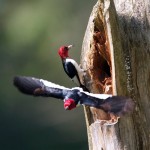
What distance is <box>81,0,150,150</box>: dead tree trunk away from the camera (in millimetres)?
5457

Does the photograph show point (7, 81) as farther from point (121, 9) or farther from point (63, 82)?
point (121, 9)

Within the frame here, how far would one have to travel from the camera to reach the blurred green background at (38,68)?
1441cm

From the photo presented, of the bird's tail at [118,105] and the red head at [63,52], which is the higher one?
the red head at [63,52]

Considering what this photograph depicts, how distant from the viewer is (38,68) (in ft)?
49.4

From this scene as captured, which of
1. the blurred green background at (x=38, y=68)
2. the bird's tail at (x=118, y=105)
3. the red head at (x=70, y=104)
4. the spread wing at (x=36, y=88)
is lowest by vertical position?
the bird's tail at (x=118, y=105)

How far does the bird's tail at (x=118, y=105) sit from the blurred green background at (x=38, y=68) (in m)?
8.14

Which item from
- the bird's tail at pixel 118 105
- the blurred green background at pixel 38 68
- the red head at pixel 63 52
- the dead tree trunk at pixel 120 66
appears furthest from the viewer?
the blurred green background at pixel 38 68

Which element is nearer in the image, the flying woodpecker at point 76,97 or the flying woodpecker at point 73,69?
the flying woodpecker at point 76,97

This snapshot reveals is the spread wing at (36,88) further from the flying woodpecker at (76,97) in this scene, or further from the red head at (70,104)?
the red head at (70,104)

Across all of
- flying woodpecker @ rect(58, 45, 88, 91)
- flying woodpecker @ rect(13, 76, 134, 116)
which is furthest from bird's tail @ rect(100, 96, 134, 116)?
flying woodpecker @ rect(58, 45, 88, 91)

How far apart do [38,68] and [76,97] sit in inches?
376

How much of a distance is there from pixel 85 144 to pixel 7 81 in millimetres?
2247

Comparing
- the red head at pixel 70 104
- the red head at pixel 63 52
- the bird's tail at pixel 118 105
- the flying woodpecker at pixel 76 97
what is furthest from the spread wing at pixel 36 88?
the bird's tail at pixel 118 105

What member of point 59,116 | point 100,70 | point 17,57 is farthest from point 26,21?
point 100,70
